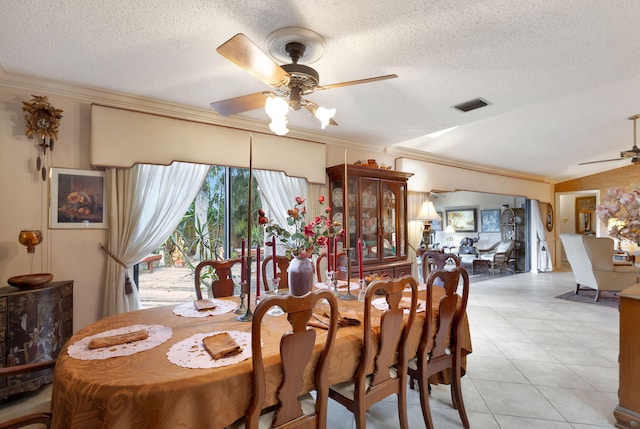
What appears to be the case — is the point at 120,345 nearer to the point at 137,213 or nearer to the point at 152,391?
the point at 152,391

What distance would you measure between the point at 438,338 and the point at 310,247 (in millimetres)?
961

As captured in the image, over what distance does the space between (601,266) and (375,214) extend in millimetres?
3979

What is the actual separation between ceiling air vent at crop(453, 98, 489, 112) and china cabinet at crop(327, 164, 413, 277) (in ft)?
3.92

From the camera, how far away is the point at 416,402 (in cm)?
223

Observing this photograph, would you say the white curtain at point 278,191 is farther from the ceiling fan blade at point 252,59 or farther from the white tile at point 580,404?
A: the white tile at point 580,404

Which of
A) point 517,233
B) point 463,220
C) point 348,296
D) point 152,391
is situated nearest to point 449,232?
point 463,220

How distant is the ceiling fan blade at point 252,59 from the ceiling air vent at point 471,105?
2094 mm

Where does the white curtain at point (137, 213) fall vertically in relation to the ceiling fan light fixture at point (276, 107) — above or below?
below

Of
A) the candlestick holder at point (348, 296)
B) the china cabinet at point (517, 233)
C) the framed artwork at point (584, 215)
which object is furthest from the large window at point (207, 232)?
the framed artwork at point (584, 215)

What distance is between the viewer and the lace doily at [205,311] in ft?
6.09

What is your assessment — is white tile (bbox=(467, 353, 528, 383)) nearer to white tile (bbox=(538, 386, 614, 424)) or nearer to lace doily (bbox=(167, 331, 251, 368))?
white tile (bbox=(538, 386, 614, 424))

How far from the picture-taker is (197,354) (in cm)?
128

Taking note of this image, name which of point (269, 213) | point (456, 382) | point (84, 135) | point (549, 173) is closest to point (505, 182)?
point (549, 173)

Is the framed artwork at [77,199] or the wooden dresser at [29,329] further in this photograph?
the framed artwork at [77,199]
